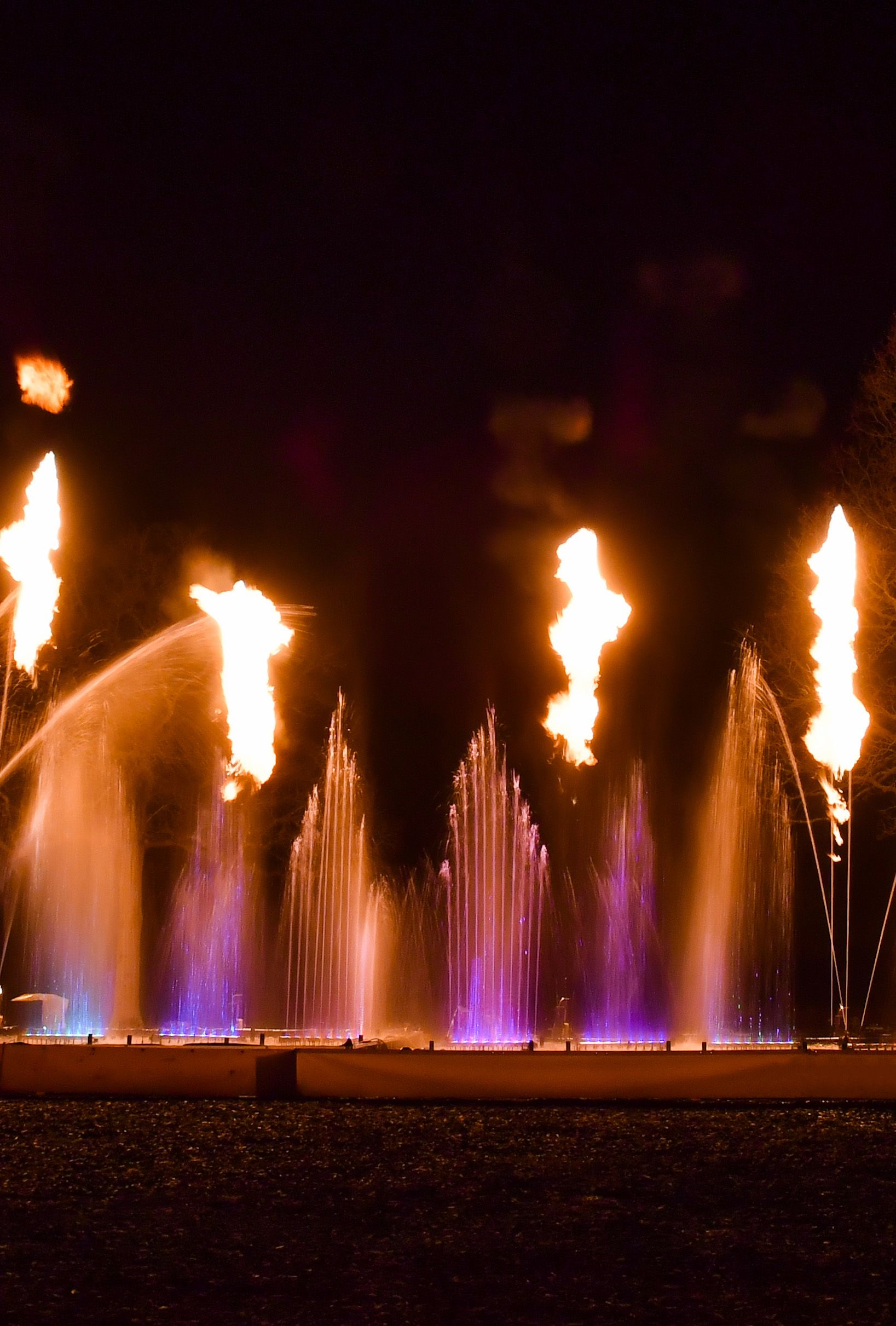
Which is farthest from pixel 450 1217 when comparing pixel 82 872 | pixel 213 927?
pixel 213 927

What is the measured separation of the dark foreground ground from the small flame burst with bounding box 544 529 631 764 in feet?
76.8

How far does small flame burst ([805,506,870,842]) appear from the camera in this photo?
27.4 metres

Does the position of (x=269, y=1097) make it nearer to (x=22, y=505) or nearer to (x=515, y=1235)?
(x=515, y=1235)

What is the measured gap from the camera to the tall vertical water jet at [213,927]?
3256cm

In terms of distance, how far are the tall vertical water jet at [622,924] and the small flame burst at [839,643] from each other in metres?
5.13

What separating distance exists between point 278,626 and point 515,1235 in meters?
30.4

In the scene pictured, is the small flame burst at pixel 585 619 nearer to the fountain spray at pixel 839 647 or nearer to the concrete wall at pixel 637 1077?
the fountain spray at pixel 839 647

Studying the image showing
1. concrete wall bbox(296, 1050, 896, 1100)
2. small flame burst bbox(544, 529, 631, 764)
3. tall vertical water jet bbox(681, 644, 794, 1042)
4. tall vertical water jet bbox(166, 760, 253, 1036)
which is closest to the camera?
concrete wall bbox(296, 1050, 896, 1100)

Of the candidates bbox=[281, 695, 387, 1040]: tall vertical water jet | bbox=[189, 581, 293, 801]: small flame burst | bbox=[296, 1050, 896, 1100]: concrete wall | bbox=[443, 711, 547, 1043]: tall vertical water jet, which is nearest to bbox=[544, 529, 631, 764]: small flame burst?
bbox=[443, 711, 547, 1043]: tall vertical water jet

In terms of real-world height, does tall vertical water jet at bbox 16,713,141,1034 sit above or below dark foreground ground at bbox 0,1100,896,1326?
above

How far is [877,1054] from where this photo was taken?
14664 mm

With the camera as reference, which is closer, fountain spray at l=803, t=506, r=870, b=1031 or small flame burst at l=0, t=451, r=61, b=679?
fountain spray at l=803, t=506, r=870, b=1031

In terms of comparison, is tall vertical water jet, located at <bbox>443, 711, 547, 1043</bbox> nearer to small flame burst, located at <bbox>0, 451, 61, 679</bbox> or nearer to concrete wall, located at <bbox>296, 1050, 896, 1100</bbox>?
small flame burst, located at <bbox>0, 451, 61, 679</bbox>

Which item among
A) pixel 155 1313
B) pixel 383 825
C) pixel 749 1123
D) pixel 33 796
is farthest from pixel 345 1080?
pixel 383 825
